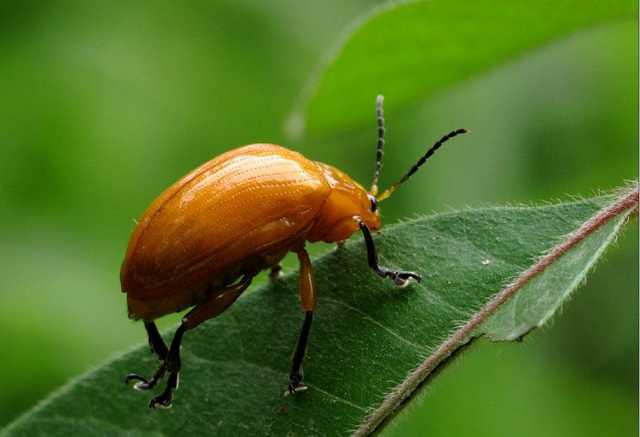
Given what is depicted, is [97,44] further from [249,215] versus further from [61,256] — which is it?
[249,215]

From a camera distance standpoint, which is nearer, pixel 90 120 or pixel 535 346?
pixel 535 346

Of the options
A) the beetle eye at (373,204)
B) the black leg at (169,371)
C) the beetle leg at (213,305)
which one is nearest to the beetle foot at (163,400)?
the black leg at (169,371)

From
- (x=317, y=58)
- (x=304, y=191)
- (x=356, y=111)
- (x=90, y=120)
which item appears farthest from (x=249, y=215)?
(x=317, y=58)

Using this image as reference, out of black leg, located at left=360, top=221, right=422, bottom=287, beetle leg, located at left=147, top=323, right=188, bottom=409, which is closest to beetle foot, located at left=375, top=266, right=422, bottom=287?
black leg, located at left=360, top=221, right=422, bottom=287

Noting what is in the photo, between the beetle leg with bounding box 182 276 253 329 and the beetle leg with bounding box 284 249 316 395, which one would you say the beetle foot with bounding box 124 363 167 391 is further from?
the beetle leg with bounding box 284 249 316 395

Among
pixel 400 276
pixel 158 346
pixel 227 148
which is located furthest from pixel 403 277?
pixel 227 148
